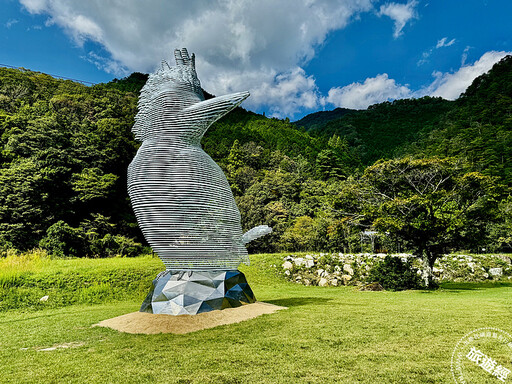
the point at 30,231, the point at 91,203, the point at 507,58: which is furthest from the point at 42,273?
the point at 507,58

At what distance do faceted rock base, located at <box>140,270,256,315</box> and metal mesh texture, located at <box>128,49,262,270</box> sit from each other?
21 cm

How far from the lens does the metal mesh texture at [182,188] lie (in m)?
7.20

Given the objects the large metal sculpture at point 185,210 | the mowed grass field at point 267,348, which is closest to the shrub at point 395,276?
the mowed grass field at point 267,348

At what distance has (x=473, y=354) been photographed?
3965 millimetres

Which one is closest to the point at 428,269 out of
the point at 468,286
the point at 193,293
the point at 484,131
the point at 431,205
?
the point at 431,205

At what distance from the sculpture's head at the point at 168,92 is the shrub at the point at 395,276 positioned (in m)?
10.4

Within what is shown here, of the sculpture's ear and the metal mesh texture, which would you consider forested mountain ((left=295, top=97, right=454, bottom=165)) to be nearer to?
the sculpture's ear

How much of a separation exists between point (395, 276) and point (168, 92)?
36.6 ft

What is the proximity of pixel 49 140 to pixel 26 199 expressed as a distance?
218 inches

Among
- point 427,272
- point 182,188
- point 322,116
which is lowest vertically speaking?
point 427,272

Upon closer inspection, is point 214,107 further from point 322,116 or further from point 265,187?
point 322,116

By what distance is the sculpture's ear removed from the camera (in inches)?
302

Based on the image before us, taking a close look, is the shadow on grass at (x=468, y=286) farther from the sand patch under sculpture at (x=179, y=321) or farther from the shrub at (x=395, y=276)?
the sand patch under sculpture at (x=179, y=321)

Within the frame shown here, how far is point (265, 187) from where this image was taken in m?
33.0
